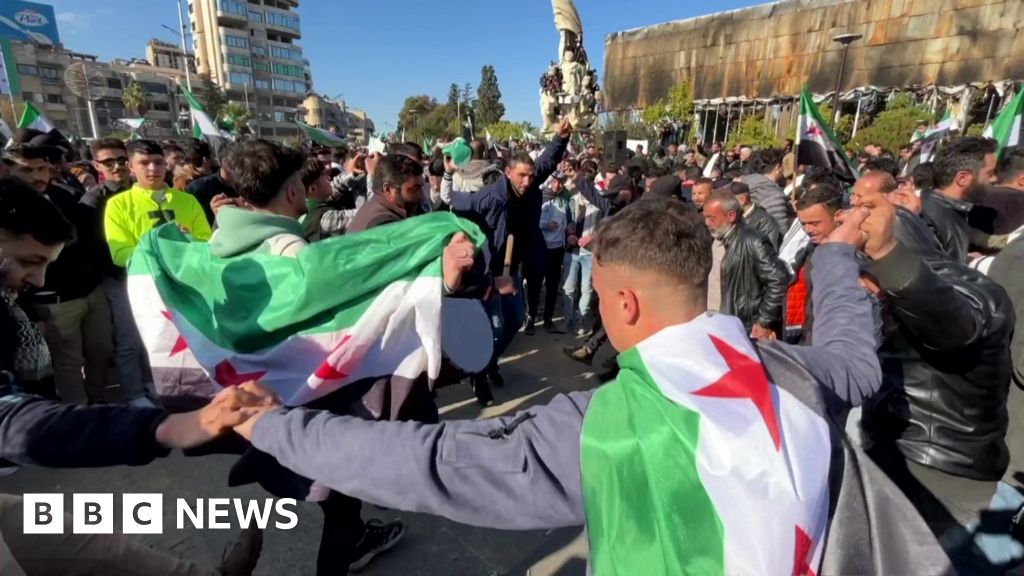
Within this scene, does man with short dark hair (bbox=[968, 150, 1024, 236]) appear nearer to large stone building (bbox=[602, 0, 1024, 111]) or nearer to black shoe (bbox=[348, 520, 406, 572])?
black shoe (bbox=[348, 520, 406, 572])

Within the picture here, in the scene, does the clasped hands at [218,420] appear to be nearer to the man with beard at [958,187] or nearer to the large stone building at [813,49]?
A: the man with beard at [958,187]

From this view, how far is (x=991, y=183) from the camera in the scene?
376 centimetres

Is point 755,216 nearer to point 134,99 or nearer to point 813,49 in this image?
point 813,49

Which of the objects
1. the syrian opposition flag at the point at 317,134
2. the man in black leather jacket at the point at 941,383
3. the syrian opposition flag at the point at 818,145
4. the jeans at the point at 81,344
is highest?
the syrian opposition flag at the point at 317,134

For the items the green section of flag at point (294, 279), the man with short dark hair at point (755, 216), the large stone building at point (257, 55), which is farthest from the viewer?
the large stone building at point (257, 55)

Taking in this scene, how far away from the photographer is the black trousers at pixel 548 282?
613cm

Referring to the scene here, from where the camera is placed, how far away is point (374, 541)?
2.77 meters

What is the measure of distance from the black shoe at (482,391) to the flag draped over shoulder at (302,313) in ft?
7.70

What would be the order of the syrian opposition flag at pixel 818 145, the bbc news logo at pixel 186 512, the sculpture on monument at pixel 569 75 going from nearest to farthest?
the bbc news logo at pixel 186 512 → the syrian opposition flag at pixel 818 145 → the sculpture on monument at pixel 569 75

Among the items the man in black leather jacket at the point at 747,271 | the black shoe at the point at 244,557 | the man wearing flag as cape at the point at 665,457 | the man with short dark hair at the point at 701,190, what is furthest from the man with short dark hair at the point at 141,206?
the man with short dark hair at the point at 701,190

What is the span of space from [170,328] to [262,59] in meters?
87.3

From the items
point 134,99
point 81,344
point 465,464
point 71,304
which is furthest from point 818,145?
point 134,99

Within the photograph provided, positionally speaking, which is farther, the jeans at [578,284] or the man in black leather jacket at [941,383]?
the jeans at [578,284]

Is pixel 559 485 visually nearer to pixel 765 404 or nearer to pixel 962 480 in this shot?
pixel 765 404
